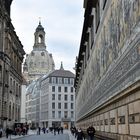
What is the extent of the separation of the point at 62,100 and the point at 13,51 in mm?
76611

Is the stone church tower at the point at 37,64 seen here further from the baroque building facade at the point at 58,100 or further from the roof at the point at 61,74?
the roof at the point at 61,74

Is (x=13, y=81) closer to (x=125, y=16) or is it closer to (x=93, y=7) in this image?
(x=93, y=7)

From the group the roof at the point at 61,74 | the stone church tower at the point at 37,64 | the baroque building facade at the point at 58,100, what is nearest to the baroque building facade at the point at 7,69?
the baroque building facade at the point at 58,100

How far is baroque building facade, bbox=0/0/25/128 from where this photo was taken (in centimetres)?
5000

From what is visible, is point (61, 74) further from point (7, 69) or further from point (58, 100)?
point (7, 69)

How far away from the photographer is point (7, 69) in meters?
53.9

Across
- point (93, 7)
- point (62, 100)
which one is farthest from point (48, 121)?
point (93, 7)

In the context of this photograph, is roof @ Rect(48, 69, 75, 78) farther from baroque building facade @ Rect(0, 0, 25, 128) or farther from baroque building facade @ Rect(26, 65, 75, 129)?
baroque building facade @ Rect(0, 0, 25, 128)

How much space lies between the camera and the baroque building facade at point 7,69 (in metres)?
50.0

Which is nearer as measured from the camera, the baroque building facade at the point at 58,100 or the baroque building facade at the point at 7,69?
the baroque building facade at the point at 7,69

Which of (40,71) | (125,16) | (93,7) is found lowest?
(125,16)

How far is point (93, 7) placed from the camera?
1057 inches

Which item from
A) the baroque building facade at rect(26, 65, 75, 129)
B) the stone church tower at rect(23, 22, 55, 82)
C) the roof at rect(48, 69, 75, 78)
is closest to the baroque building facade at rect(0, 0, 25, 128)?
the baroque building facade at rect(26, 65, 75, 129)

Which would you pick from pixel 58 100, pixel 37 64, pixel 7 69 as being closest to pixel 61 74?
pixel 58 100
